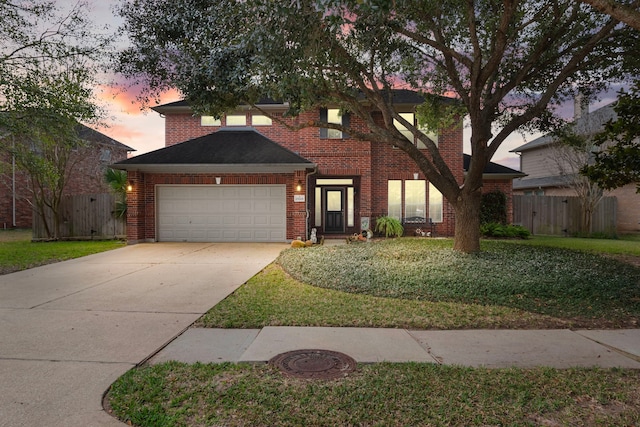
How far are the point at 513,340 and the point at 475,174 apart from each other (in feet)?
17.9

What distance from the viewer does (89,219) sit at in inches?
675

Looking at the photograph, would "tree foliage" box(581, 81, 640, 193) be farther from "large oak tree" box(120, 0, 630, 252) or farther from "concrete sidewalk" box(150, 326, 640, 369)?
"concrete sidewalk" box(150, 326, 640, 369)

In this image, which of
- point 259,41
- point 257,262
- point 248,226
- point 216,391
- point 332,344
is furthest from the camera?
point 248,226

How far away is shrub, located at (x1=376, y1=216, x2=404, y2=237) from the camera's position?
1522 cm

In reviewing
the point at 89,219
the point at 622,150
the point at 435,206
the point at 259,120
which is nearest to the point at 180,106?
the point at 259,120

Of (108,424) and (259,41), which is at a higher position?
(259,41)

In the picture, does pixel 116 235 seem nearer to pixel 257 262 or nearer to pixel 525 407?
pixel 257 262

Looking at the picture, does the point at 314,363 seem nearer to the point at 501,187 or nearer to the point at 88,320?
the point at 88,320

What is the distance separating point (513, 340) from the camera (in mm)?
4742

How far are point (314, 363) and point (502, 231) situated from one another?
→ 45.2 ft

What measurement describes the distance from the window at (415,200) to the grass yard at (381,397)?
12.4 meters

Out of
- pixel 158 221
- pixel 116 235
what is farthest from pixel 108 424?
pixel 116 235

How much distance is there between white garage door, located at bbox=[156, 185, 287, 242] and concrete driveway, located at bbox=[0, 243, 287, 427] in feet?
12.3

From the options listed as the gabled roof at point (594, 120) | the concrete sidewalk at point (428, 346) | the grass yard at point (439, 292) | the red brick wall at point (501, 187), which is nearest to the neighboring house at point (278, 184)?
the red brick wall at point (501, 187)
